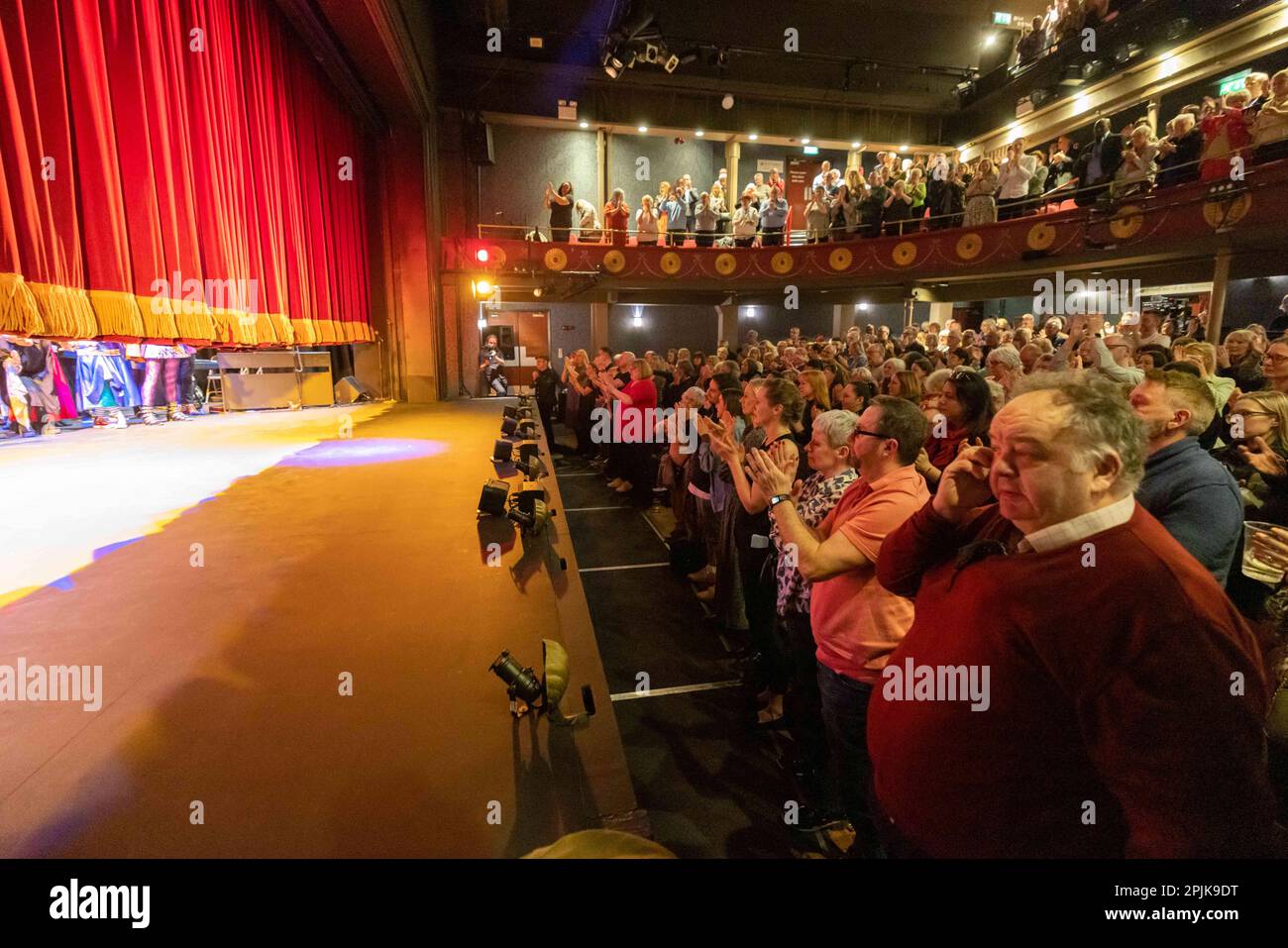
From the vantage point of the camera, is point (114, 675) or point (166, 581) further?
point (166, 581)

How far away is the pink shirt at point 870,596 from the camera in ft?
6.16

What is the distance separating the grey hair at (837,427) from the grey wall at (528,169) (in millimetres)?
13715

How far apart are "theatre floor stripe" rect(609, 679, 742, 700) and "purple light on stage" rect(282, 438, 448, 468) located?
7.91 feet

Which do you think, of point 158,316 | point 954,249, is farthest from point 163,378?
point 954,249

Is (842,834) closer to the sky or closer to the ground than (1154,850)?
closer to the ground

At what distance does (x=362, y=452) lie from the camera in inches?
188

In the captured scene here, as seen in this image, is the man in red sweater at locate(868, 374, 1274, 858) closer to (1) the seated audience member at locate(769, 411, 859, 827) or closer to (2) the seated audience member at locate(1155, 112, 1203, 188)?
(1) the seated audience member at locate(769, 411, 859, 827)

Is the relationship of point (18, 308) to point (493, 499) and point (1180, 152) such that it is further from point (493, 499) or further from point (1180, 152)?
point (1180, 152)

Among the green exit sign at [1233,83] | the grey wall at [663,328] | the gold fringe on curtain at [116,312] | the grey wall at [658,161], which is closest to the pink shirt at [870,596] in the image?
the gold fringe on curtain at [116,312]

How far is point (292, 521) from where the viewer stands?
2.90 metres
